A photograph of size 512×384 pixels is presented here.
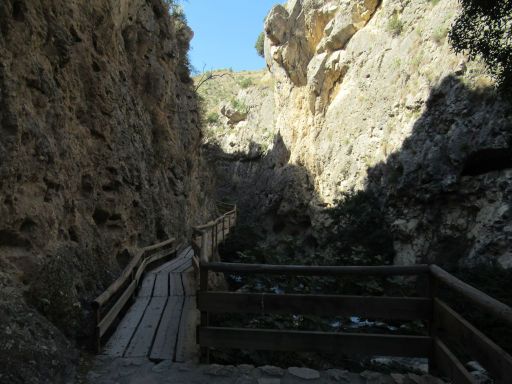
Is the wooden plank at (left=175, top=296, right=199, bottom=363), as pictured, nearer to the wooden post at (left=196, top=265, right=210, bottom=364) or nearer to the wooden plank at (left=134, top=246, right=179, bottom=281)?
the wooden post at (left=196, top=265, right=210, bottom=364)

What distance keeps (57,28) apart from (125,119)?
351 centimetres

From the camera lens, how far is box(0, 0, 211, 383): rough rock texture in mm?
4121

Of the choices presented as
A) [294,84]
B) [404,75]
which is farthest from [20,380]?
[294,84]

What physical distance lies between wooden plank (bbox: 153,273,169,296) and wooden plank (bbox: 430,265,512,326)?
4893 mm

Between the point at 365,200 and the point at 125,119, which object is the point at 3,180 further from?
the point at 365,200

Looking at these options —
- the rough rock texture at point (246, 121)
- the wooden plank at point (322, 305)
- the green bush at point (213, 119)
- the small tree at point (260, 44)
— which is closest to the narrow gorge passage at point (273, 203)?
the wooden plank at point (322, 305)

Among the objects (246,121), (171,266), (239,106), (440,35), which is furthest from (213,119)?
(171,266)

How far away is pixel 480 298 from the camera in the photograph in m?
2.84

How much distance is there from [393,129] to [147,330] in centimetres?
1468

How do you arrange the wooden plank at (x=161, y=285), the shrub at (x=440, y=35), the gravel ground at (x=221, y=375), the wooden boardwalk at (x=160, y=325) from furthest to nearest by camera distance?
the shrub at (x=440, y=35) < the wooden plank at (x=161, y=285) < the wooden boardwalk at (x=160, y=325) < the gravel ground at (x=221, y=375)

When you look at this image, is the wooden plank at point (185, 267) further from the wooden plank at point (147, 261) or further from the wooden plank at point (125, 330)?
the wooden plank at point (125, 330)

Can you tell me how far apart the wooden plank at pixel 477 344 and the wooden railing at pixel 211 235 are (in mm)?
2276

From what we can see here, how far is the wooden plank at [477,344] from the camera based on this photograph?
2.45 metres

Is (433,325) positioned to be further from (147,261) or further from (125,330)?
(147,261)
